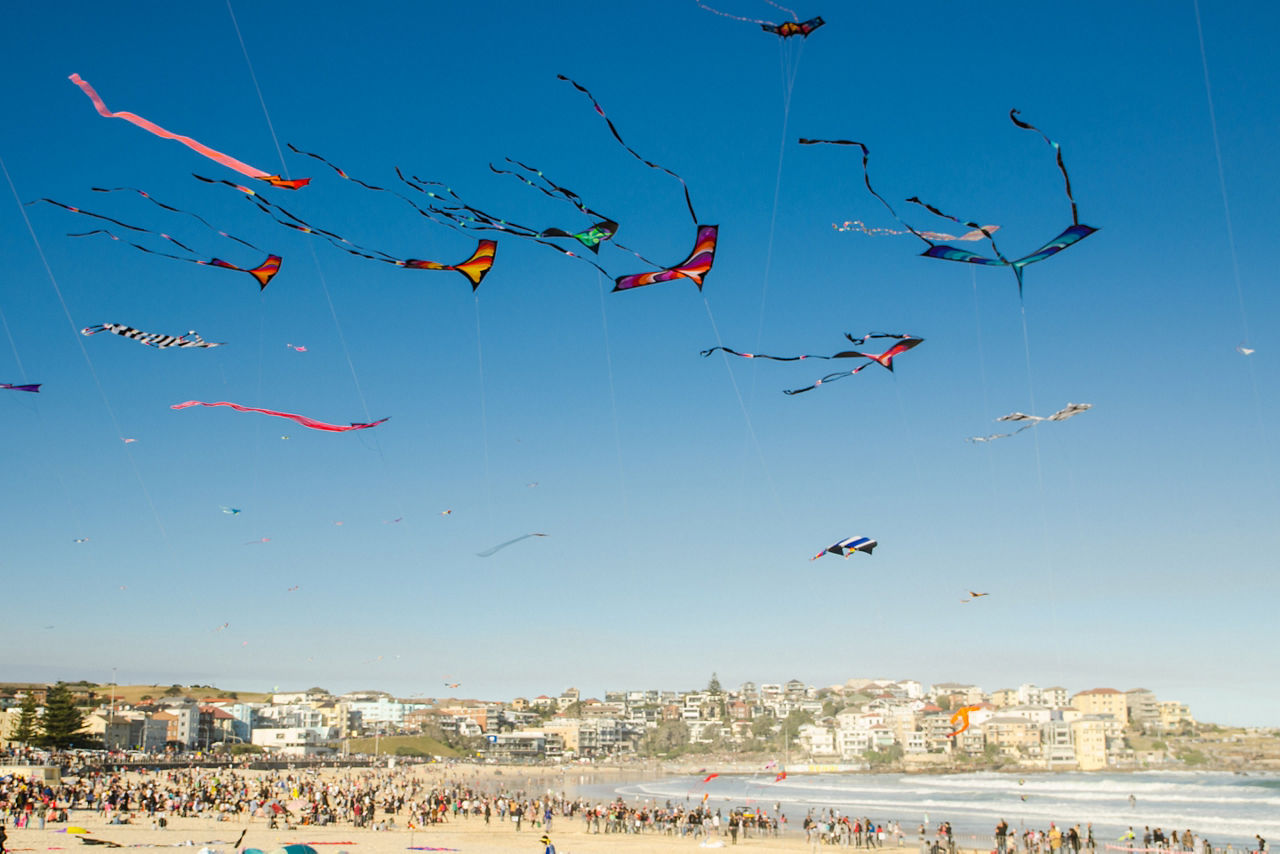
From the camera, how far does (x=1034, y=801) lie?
43.7 meters

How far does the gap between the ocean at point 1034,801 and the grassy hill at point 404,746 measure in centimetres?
4363

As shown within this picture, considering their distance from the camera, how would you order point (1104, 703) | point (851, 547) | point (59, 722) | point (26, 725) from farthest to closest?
1. point (1104, 703)
2. point (59, 722)
3. point (26, 725)
4. point (851, 547)

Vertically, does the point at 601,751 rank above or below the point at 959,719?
below

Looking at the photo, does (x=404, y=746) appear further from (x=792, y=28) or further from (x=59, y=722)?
(x=792, y=28)

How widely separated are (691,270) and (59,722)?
58.5m

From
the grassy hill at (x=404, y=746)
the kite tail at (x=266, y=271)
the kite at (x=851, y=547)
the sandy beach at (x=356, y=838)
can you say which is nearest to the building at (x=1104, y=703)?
the grassy hill at (x=404, y=746)

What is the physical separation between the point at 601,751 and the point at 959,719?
104m

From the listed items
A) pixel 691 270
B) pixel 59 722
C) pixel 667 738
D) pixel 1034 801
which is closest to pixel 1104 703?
pixel 667 738

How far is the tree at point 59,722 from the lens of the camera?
179 feet

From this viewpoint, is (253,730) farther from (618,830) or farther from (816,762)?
(618,830)

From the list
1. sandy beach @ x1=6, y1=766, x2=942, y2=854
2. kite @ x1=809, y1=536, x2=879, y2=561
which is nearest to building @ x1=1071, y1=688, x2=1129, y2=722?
sandy beach @ x1=6, y1=766, x2=942, y2=854

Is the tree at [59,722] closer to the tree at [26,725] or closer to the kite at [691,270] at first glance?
the tree at [26,725]

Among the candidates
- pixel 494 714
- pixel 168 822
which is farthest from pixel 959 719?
pixel 494 714

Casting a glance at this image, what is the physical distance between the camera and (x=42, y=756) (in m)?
44.3
